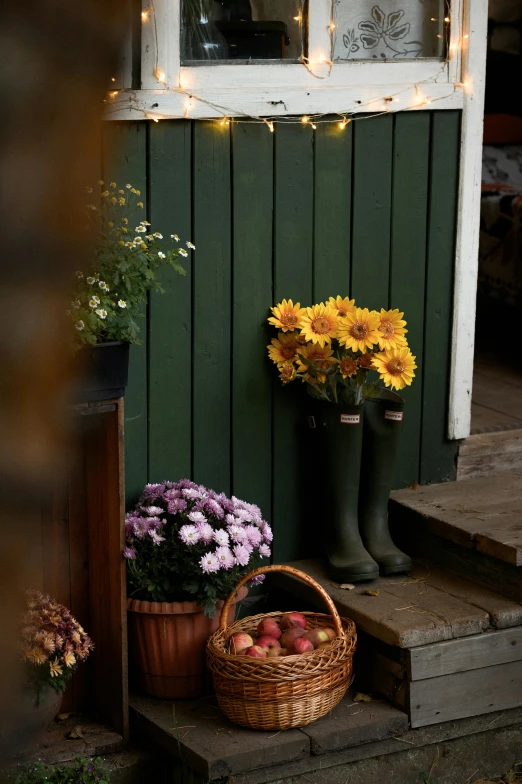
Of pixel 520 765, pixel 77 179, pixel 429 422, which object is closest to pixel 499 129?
pixel 429 422

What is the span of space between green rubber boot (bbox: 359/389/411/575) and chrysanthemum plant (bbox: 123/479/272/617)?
39cm

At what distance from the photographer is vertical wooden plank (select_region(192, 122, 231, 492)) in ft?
8.81

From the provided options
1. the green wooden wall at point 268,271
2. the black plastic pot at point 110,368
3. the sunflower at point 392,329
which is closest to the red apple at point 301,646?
the green wooden wall at point 268,271

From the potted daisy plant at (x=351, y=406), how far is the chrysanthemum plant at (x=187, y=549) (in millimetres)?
298

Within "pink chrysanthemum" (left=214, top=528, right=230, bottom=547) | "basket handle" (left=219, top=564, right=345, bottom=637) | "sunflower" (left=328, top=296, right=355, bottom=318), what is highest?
"sunflower" (left=328, top=296, right=355, bottom=318)

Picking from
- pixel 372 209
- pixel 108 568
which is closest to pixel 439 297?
pixel 372 209

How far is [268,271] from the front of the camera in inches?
111

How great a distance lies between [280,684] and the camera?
2.25m

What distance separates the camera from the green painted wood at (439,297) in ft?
9.78

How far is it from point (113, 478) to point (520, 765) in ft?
4.51

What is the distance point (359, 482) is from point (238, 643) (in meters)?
0.68

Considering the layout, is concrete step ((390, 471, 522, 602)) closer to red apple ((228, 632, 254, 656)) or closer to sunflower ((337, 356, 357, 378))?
sunflower ((337, 356, 357, 378))

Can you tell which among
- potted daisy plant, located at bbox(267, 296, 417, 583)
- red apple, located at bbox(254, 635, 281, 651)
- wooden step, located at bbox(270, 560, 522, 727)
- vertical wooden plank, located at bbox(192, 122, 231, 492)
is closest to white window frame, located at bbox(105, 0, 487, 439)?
vertical wooden plank, located at bbox(192, 122, 231, 492)

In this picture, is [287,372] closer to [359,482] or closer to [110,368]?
[359,482]
